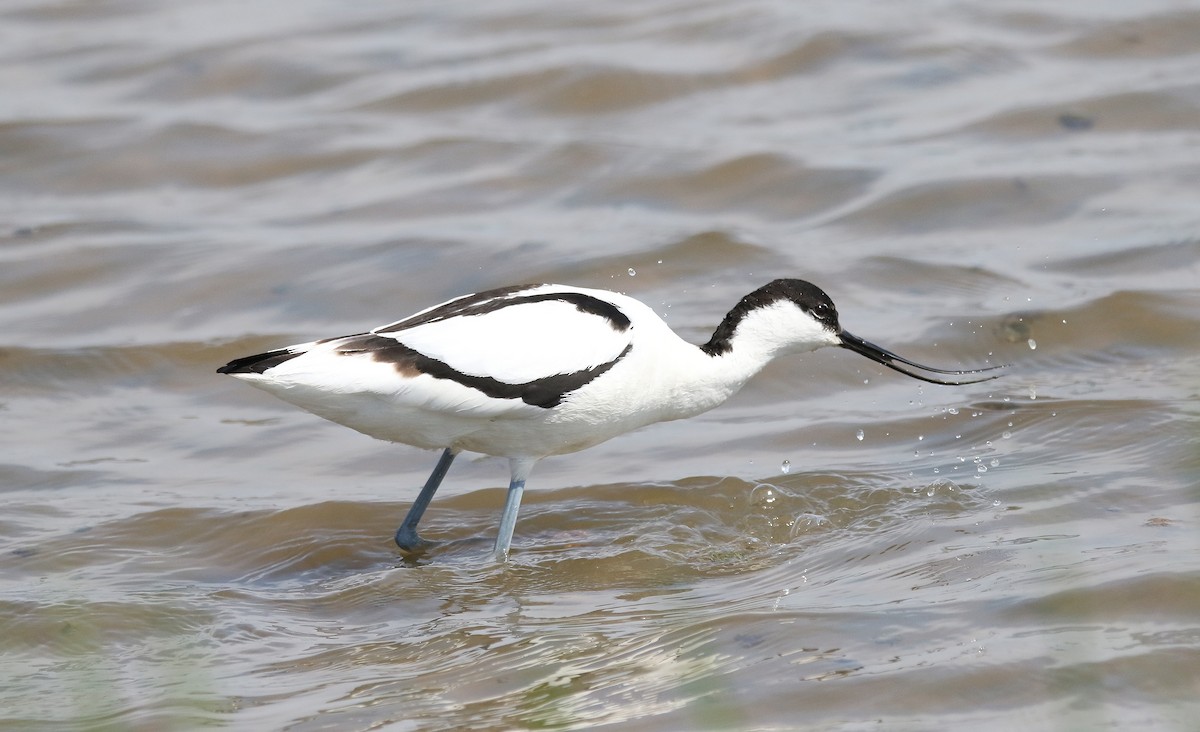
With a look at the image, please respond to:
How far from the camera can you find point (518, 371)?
18.4ft

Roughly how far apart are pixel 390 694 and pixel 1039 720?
1.85 metres

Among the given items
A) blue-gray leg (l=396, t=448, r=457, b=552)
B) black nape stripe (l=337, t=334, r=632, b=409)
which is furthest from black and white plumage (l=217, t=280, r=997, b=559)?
blue-gray leg (l=396, t=448, r=457, b=552)

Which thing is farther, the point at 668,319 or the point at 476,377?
the point at 668,319

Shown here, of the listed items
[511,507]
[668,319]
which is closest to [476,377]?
[511,507]

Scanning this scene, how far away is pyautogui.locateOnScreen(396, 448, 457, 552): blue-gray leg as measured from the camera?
242 inches

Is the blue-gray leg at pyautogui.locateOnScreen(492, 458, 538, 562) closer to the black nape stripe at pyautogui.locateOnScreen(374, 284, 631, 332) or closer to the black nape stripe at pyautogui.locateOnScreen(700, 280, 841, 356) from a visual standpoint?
the black nape stripe at pyautogui.locateOnScreen(374, 284, 631, 332)

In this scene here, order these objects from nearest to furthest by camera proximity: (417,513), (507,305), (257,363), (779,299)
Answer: (257,363)
(507,305)
(779,299)
(417,513)

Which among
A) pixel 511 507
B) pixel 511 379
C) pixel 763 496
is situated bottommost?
pixel 763 496

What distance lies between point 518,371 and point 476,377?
0.15 m

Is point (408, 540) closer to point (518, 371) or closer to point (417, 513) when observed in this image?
point (417, 513)

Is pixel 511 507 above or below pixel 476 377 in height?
below

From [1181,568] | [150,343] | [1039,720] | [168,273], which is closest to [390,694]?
[1039,720]

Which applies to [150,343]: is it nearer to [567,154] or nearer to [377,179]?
[377,179]

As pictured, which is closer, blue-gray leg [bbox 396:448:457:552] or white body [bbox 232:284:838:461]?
white body [bbox 232:284:838:461]
